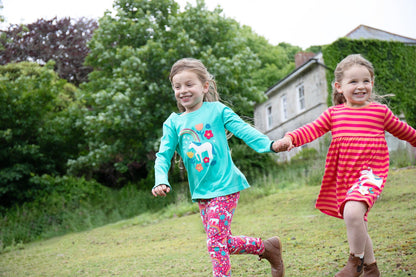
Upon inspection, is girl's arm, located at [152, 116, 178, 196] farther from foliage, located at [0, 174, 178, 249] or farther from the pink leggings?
foliage, located at [0, 174, 178, 249]

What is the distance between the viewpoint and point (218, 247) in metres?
3.19

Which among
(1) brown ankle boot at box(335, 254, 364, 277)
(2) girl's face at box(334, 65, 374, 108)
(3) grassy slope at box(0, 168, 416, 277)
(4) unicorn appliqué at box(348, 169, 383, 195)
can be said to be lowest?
(3) grassy slope at box(0, 168, 416, 277)

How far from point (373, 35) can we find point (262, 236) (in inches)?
780

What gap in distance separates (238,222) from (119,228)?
387cm

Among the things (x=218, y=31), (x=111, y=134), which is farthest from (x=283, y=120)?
(x=111, y=134)

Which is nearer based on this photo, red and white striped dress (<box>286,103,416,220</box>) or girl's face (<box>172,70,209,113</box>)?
red and white striped dress (<box>286,103,416,220</box>)

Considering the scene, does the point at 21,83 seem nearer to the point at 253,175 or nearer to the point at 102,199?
the point at 102,199

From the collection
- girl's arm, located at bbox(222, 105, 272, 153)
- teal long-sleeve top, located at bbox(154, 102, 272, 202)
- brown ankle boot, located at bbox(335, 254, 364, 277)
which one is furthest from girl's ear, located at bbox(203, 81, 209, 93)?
brown ankle boot, located at bbox(335, 254, 364, 277)

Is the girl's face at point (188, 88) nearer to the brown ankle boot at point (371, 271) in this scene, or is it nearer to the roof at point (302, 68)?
the brown ankle boot at point (371, 271)

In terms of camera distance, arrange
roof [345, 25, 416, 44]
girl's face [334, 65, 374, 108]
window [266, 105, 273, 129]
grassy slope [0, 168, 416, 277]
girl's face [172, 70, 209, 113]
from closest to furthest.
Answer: girl's face [334, 65, 374, 108], girl's face [172, 70, 209, 113], grassy slope [0, 168, 416, 277], roof [345, 25, 416, 44], window [266, 105, 273, 129]

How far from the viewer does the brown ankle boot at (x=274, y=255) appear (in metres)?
3.54

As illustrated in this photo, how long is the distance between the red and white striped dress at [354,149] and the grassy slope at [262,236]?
0.79 m

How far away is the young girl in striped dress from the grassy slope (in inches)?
25.7

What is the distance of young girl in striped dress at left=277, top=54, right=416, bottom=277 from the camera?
3.01m
